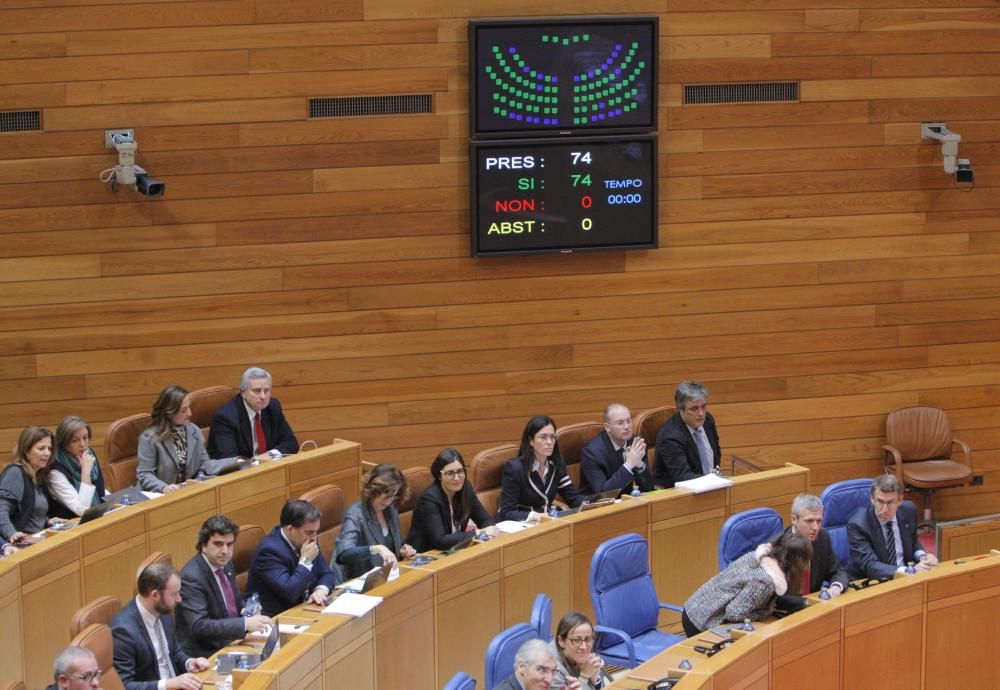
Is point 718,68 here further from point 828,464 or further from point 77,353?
point 77,353

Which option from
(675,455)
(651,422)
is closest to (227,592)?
(675,455)

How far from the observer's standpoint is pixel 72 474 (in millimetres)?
7395

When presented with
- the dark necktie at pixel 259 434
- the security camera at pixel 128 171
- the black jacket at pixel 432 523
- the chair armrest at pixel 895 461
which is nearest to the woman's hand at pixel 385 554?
the black jacket at pixel 432 523

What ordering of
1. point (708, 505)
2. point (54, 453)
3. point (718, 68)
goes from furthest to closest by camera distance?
point (718, 68) < point (708, 505) < point (54, 453)

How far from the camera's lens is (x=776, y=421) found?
31.6 feet

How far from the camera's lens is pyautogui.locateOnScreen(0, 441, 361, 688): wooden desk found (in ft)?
21.0

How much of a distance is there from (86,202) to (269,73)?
52.0 inches

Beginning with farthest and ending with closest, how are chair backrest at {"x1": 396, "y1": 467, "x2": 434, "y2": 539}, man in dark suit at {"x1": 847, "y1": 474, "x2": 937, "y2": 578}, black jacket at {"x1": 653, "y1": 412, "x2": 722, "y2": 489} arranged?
black jacket at {"x1": 653, "y1": 412, "x2": 722, "y2": 489} → chair backrest at {"x1": 396, "y1": 467, "x2": 434, "y2": 539} → man in dark suit at {"x1": 847, "y1": 474, "x2": 937, "y2": 578}

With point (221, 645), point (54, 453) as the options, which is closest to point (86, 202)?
point (54, 453)

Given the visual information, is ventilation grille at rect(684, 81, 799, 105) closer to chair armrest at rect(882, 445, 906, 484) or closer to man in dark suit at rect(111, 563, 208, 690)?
chair armrest at rect(882, 445, 906, 484)

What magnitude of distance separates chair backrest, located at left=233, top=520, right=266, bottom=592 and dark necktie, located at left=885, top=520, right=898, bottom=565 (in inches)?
122

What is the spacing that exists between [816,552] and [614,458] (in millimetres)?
1634

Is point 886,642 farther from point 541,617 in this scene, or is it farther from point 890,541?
point 541,617

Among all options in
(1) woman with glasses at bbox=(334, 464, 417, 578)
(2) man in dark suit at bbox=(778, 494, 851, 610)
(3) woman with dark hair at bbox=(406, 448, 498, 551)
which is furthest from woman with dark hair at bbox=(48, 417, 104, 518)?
(2) man in dark suit at bbox=(778, 494, 851, 610)
